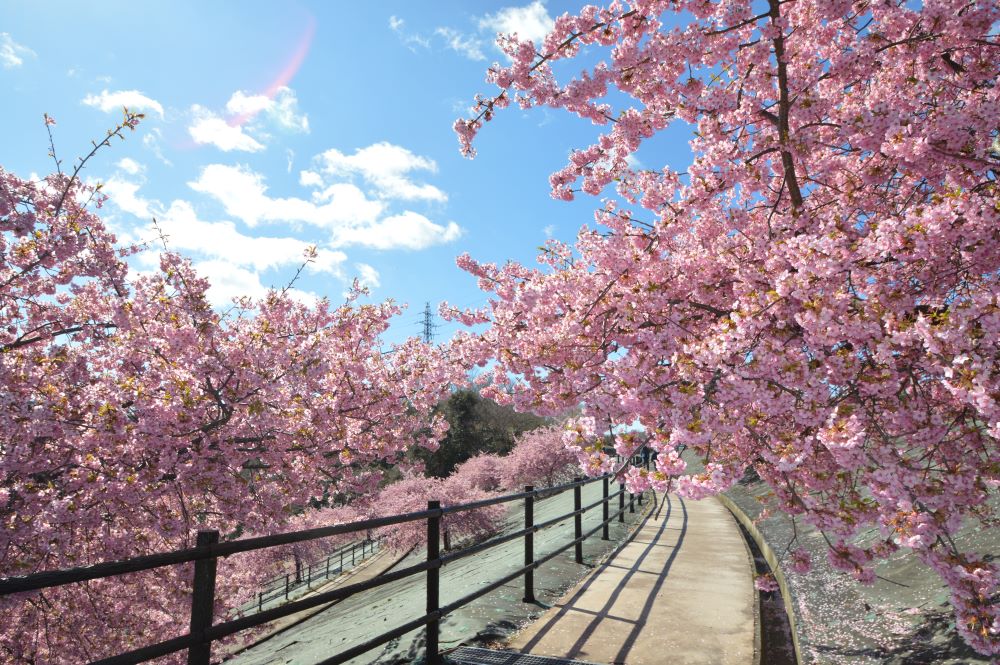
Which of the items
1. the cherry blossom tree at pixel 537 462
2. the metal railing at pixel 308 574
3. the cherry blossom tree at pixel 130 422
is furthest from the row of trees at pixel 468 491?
the cherry blossom tree at pixel 130 422

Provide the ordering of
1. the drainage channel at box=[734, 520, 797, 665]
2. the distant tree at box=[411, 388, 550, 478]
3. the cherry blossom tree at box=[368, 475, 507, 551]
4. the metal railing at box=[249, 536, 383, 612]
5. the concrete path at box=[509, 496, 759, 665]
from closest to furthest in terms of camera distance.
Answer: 1. the concrete path at box=[509, 496, 759, 665]
2. the drainage channel at box=[734, 520, 797, 665]
3. the cherry blossom tree at box=[368, 475, 507, 551]
4. the metal railing at box=[249, 536, 383, 612]
5. the distant tree at box=[411, 388, 550, 478]

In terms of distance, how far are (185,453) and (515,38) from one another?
18.3 feet

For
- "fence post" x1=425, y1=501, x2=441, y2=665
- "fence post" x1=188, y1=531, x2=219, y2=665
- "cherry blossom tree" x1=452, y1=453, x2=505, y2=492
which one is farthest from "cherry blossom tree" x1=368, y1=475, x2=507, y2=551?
"fence post" x1=188, y1=531, x2=219, y2=665

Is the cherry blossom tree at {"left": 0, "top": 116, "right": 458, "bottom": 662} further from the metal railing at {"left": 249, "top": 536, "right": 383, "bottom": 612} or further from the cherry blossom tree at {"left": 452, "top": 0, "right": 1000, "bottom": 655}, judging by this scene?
the metal railing at {"left": 249, "top": 536, "right": 383, "bottom": 612}

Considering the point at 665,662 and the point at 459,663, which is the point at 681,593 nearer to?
the point at 665,662

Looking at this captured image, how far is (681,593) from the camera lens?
6.04 metres

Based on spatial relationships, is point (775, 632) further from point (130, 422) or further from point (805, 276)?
point (130, 422)

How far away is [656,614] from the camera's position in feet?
17.3

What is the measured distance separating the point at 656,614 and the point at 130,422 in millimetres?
5372

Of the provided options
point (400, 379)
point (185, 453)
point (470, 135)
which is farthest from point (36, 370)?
point (470, 135)

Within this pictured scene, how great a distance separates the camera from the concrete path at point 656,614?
170 inches

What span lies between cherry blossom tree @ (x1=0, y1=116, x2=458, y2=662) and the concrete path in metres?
3.60

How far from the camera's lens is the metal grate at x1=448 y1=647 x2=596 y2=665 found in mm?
4012

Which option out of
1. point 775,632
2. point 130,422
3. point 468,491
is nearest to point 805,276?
point 775,632
